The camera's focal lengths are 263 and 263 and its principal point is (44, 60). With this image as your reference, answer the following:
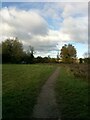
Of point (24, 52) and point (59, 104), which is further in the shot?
point (24, 52)

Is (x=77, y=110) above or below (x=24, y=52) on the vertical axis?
below

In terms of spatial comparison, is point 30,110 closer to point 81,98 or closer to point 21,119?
point 21,119

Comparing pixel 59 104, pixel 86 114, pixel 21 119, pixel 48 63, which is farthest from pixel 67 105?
pixel 48 63

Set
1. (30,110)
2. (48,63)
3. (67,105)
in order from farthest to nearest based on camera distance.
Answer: (48,63) < (67,105) < (30,110)

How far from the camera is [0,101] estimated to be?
1030 centimetres

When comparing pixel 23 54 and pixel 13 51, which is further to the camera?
pixel 23 54

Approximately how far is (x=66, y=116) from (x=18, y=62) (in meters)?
49.2

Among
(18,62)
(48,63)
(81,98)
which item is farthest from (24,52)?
(81,98)

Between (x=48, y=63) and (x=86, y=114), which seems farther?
(x=48, y=63)

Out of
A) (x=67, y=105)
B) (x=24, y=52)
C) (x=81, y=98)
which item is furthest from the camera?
(x=24, y=52)

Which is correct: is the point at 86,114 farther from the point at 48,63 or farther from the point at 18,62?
the point at 48,63

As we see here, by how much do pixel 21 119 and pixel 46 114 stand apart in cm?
92

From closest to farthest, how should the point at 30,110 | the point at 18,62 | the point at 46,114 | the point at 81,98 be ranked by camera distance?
the point at 46,114 < the point at 30,110 < the point at 81,98 < the point at 18,62

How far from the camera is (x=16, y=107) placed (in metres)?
9.32
